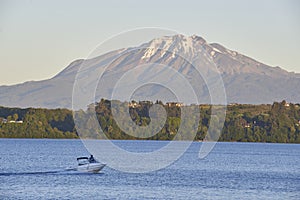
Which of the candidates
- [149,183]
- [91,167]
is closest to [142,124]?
[91,167]

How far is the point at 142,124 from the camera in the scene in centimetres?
14038

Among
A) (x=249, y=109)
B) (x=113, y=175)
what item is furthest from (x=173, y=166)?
(x=249, y=109)

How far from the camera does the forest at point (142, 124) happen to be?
144125mm

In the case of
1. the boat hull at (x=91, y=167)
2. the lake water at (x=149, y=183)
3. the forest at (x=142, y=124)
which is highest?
the forest at (x=142, y=124)

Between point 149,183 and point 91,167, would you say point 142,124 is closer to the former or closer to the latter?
point 91,167

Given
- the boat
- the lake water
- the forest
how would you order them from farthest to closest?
the forest → the boat → the lake water

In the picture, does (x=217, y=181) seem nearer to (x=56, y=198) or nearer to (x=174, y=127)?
(x=56, y=198)

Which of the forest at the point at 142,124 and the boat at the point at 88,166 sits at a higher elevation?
the forest at the point at 142,124

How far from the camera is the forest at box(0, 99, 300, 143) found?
144 metres

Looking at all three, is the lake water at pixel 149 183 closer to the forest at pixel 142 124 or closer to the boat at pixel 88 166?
the boat at pixel 88 166

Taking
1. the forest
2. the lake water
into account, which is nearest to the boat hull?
the lake water

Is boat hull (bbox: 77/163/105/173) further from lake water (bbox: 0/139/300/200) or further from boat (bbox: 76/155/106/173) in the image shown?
lake water (bbox: 0/139/300/200)

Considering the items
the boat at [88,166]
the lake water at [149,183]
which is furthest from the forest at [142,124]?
the boat at [88,166]

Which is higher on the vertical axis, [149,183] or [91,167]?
[91,167]
